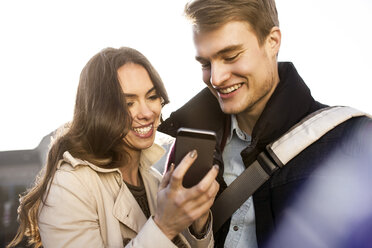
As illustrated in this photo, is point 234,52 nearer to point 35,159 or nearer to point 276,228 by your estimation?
point 276,228

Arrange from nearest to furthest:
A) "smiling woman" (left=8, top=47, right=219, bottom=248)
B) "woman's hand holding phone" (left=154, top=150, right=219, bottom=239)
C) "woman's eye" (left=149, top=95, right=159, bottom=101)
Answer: "woman's hand holding phone" (left=154, top=150, right=219, bottom=239) < "smiling woman" (left=8, top=47, right=219, bottom=248) < "woman's eye" (left=149, top=95, right=159, bottom=101)

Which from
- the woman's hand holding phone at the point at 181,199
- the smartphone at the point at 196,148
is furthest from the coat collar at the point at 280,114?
the woman's hand holding phone at the point at 181,199

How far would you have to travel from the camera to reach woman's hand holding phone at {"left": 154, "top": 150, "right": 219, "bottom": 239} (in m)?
1.68

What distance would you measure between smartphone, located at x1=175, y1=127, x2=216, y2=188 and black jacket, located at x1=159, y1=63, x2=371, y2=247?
509 mm

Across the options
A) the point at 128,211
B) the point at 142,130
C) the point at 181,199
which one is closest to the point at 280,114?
the point at 181,199

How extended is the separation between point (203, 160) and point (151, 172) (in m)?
1.20

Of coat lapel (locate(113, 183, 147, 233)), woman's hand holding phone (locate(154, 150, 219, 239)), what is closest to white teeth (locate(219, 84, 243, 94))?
A: woman's hand holding phone (locate(154, 150, 219, 239))

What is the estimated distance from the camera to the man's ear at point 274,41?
2.62m

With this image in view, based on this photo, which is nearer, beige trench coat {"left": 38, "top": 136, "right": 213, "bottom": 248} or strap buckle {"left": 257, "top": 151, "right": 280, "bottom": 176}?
beige trench coat {"left": 38, "top": 136, "right": 213, "bottom": 248}

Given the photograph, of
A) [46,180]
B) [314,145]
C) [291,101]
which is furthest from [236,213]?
[46,180]

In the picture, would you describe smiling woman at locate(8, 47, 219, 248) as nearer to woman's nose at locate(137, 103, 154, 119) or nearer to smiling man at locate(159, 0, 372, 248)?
woman's nose at locate(137, 103, 154, 119)

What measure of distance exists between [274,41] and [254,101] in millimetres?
539

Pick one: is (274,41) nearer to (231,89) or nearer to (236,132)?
(231,89)

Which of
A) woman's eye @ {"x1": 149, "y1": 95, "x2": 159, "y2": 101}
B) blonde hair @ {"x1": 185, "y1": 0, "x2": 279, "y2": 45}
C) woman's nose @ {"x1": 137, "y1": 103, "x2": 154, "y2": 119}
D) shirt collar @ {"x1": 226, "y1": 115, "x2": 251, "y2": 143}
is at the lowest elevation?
shirt collar @ {"x1": 226, "y1": 115, "x2": 251, "y2": 143}
